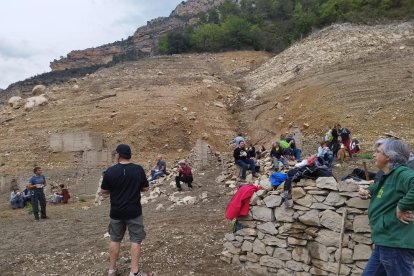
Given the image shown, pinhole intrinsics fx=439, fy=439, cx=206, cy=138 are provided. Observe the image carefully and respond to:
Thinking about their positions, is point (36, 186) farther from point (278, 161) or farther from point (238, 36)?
point (238, 36)

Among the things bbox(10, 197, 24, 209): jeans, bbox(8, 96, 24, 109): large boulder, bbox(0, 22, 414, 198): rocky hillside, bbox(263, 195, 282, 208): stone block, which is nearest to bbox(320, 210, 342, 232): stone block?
bbox(263, 195, 282, 208): stone block

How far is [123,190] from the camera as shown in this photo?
5781mm

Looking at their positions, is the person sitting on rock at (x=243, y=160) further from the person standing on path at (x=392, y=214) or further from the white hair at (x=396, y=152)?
the white hair at (x=396, y=152)

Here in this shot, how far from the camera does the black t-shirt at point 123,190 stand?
5.76 m

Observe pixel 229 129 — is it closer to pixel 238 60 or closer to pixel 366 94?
pixel 366 94

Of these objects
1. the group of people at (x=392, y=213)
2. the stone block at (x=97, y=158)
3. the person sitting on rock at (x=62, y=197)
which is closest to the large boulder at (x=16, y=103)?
the stone block at (x=97, y=158)

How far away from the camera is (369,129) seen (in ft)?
61.1

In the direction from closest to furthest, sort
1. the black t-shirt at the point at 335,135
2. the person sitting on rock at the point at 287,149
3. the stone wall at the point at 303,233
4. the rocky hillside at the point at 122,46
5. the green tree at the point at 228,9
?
the stone wall at the point at 303,233 → the person sitting on rock at the point at 287,149 → the black t-shirt at the point at 335,135 → the green tree at the point at 228,9 → the rocky hillside at the point at 122,46

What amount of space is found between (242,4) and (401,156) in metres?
72.1

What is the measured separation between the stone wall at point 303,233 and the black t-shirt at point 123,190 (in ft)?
6.14

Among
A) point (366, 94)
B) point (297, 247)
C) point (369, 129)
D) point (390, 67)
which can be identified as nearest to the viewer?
point (297, 247)

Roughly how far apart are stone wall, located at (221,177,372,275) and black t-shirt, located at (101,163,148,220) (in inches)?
73.7

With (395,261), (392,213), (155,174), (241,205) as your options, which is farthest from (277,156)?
(395,261)

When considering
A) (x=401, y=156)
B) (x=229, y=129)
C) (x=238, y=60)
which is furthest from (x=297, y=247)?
(x=238, y=60)
